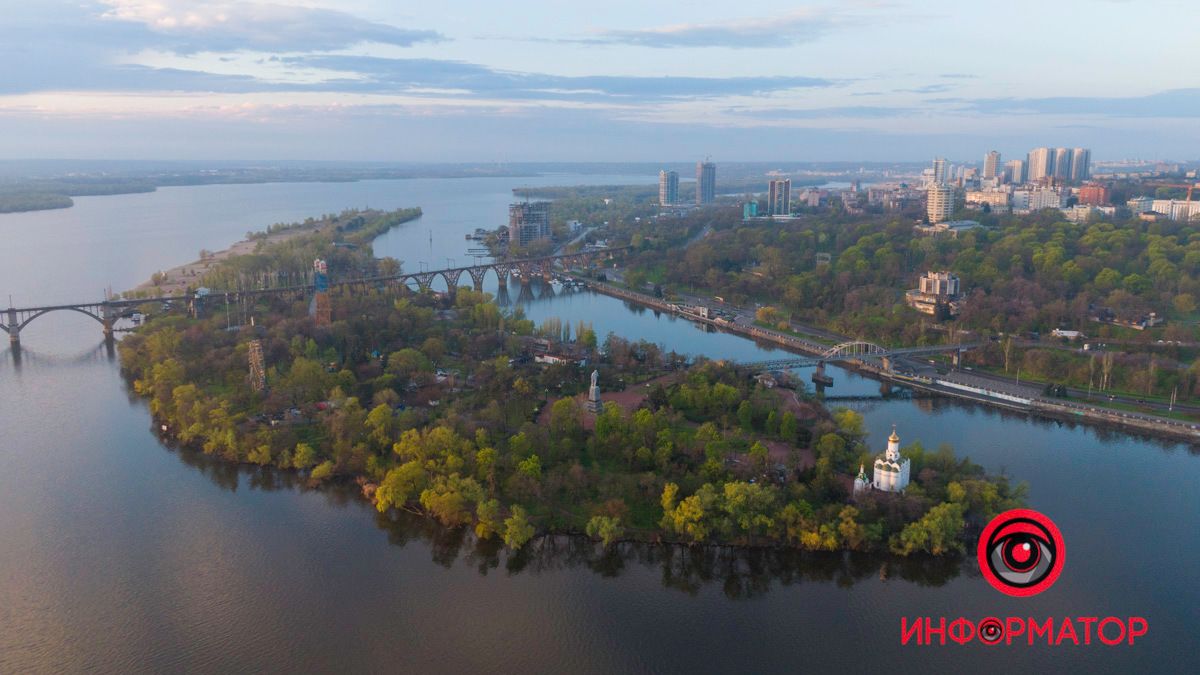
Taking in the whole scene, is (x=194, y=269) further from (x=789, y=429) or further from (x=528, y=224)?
(x=789, y=429)

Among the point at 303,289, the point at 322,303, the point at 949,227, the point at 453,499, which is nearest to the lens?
the point at 453,499

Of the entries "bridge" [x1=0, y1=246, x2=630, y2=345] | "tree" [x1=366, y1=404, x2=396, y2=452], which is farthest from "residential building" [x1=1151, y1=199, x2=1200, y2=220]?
"tree" [x1=366, y1=404, x2=396, y2=452]

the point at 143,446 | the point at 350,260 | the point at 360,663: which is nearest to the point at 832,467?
the point at 360,663

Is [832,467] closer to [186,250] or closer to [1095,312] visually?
[1095,312]

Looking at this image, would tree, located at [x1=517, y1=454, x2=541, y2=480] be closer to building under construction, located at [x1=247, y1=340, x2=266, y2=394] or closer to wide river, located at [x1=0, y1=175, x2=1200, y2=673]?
wide river, located at [x1=0, y1=175, x2=1200, y2=673]

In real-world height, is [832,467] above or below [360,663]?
above

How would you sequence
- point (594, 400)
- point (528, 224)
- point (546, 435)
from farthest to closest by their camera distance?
point (528, 224), point (594, 400), point (546, 435)

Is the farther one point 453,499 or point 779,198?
point 779,198

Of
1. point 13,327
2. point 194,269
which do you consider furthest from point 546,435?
point 194,269
